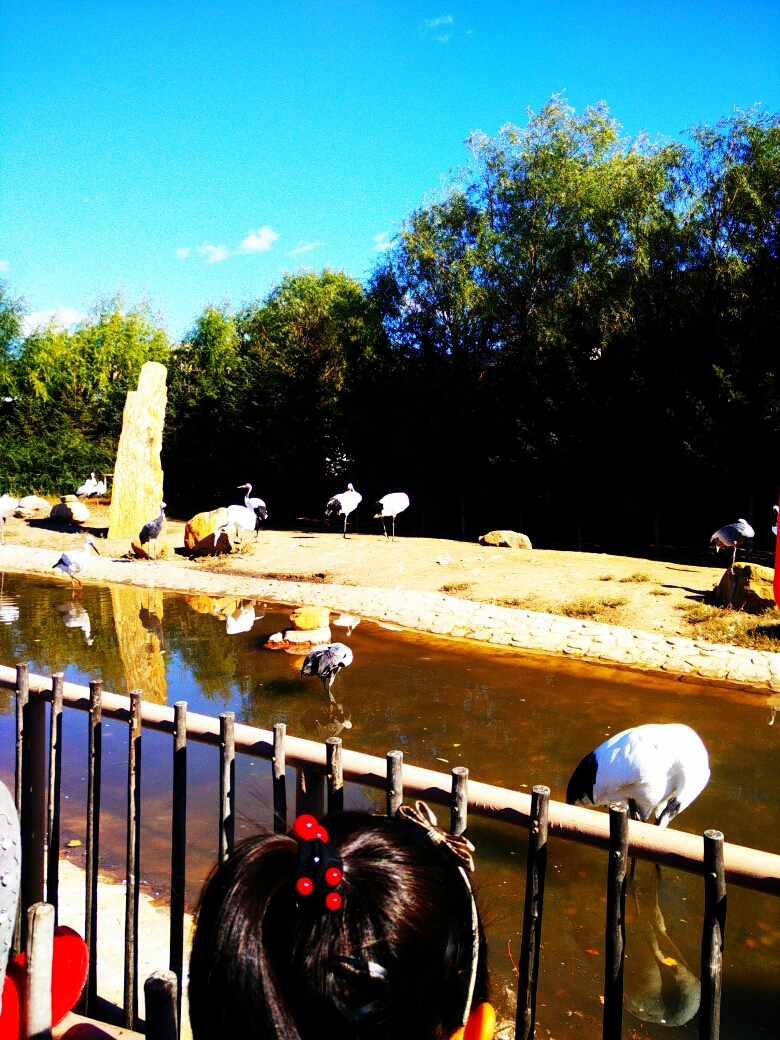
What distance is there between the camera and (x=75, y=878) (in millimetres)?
3754

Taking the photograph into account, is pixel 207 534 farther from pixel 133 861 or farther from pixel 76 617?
pixel 133 861

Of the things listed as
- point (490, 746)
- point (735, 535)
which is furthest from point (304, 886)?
point (735, 535)

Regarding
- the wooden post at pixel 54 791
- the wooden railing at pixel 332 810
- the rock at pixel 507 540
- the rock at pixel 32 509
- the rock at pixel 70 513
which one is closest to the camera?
the wooden railing at pixel 332 810

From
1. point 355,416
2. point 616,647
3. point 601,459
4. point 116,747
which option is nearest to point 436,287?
point 355,416

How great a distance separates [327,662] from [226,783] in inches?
186

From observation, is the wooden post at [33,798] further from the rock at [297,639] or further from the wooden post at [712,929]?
the rock at [297,639]

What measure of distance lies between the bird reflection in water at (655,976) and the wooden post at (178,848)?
203 centimetres

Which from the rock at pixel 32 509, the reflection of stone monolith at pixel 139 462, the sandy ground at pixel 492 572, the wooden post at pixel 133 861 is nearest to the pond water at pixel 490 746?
the wooden post at pixel 133 861

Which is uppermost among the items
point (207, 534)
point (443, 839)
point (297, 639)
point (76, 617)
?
point (443, 839)

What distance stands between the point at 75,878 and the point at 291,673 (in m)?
4.16

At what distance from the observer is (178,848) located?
227cm

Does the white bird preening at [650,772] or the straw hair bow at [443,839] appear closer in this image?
the straw hair bow at [443,839]

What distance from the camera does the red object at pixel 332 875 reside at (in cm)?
101

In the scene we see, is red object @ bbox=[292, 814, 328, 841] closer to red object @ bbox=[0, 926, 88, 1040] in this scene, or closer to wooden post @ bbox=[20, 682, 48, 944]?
red object @ bbox=[0, 926, 88, 1040]
